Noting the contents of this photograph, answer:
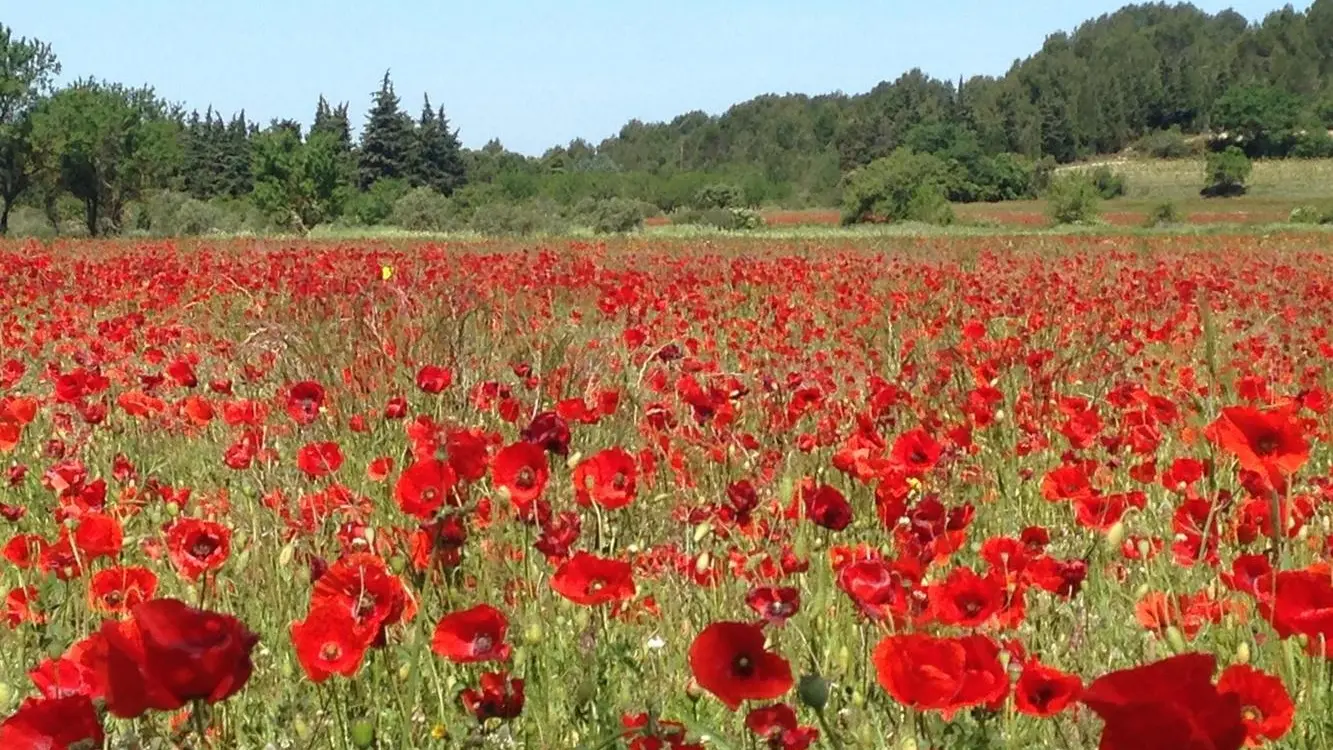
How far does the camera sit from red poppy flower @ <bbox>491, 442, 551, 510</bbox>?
201cm

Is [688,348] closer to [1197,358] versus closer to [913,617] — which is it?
[1197,358]

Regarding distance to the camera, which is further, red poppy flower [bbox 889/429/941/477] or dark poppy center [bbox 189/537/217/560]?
red poppy flower [bbox 889/429/941/477]

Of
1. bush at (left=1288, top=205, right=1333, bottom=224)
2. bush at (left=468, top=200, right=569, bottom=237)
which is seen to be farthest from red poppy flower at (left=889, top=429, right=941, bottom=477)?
bush at (left=1288, top=205, right=1333, bottom=224)

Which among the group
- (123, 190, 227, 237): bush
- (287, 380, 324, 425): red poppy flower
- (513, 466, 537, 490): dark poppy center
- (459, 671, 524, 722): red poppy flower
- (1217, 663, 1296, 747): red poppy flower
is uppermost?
(123, 190, 227, 237): bush

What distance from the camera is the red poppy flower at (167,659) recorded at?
3.52ft

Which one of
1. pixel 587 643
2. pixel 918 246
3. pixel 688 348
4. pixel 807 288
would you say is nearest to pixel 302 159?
pixel 918 246

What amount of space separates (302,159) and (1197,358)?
58885 mm

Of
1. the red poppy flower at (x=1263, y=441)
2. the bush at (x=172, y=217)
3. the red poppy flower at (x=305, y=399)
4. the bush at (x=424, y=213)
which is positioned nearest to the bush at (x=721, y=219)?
the bush at (x=424, y=213)

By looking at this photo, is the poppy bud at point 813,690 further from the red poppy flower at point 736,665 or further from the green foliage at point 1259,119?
the green foliage at point 1259,119

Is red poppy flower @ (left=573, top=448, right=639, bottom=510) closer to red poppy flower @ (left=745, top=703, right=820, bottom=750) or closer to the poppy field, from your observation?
the poppy field

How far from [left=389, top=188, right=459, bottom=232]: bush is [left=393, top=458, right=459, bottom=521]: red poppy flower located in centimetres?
4252

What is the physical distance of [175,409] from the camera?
4.39m

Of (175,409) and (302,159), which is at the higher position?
(302,159)

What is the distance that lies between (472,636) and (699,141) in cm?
15046
